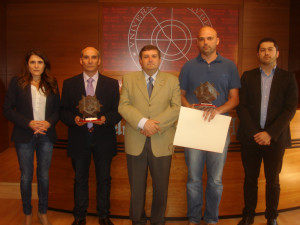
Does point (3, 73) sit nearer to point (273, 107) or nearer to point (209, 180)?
point (209, 180)

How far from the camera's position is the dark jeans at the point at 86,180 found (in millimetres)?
2547

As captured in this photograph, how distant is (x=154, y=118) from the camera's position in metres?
2.28

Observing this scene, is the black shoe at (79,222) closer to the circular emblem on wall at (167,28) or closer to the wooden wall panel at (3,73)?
the wooden wall panel at (3,73)

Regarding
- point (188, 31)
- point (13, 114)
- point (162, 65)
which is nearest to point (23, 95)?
point (13, 114)

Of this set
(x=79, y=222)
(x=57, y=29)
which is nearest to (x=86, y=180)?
(x=79, y=222)

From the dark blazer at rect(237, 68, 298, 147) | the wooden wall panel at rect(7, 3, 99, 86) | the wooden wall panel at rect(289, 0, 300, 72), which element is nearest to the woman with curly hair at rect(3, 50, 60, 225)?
the dark blazer at rect(237, 68, 298, 147)

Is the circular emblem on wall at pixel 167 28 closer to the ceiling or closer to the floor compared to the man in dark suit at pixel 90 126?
closer to the ceiling

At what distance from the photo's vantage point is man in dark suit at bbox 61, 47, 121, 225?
8.19 feet

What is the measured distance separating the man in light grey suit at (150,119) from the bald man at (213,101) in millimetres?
205

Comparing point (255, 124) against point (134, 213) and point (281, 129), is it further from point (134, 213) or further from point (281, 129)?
point (134, 213)

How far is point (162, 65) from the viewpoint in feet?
19.0

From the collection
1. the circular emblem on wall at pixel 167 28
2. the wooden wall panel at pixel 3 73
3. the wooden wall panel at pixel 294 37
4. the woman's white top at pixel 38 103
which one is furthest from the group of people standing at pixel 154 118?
the wooden wall panel at pixel 294 37

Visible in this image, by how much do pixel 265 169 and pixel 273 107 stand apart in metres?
0.62

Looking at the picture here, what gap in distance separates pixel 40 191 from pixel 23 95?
98 cm
